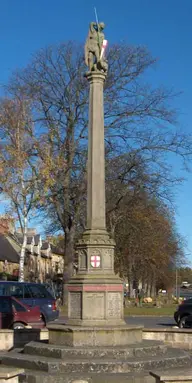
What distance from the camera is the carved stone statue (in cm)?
1344

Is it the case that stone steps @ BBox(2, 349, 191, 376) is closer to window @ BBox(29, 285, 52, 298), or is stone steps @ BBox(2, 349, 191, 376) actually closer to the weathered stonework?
the weathered stonework

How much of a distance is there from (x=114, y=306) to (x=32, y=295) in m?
11.2

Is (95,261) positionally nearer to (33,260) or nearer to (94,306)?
(94,306)

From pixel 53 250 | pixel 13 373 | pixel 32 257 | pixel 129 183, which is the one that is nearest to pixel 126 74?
pixel 129 183

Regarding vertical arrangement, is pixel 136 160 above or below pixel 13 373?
above

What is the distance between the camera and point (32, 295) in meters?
22.5

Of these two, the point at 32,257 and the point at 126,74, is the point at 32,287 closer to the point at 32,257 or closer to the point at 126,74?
the point at 126,74

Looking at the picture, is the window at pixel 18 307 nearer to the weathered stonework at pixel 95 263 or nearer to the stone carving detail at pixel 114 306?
the weathered stonework at pixel 95 263

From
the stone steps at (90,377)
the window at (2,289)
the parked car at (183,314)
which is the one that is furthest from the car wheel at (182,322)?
the stone steps at (90,377)

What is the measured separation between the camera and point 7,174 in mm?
30531

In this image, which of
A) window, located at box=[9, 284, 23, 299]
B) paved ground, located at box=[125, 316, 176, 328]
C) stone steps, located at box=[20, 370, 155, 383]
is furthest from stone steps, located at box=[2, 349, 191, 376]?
window, located at box=[9, 284, 23, 299]

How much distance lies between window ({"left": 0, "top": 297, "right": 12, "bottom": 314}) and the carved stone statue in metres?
8.78

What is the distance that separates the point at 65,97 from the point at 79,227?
29.8 feet

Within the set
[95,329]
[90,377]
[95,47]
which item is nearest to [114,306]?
[95,329]
